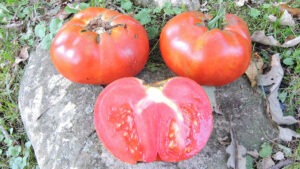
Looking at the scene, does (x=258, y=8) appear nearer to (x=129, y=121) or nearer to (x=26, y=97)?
(x=129, y=121)

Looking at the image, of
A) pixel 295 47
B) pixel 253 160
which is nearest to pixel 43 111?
pixel 253 160

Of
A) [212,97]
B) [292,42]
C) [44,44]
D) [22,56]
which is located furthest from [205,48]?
[22,56]

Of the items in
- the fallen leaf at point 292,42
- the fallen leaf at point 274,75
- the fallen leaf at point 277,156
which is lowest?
the fallen leaf at point 277,156

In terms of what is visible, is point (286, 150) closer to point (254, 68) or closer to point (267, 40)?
point (254, 68)

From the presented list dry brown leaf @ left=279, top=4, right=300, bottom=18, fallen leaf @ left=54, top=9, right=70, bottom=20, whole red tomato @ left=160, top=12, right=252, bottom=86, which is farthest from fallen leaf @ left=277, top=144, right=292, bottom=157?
fallen leaf @ left=54, top=9, right=70, bottom=20

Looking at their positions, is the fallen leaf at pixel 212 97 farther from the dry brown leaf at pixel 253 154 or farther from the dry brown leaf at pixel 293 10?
the dry brown leaf at pixel 293 10

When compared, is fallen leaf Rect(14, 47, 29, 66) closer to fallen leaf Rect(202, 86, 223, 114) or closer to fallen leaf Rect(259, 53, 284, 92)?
fallen leaf Rect(202, 86, 223, 114)

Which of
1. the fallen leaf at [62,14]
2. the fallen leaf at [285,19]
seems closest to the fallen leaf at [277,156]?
the fallen leaf at [285,19]
